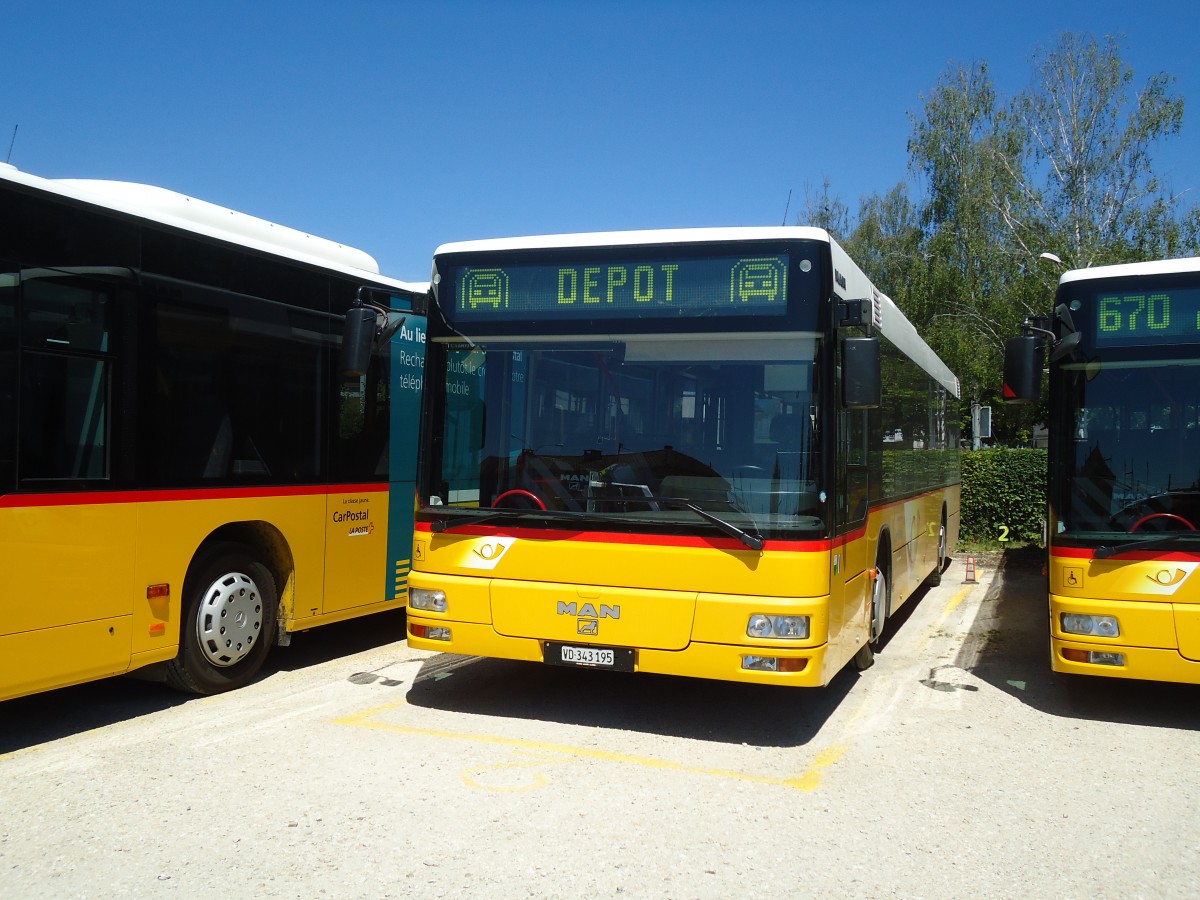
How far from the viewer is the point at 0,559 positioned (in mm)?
5516

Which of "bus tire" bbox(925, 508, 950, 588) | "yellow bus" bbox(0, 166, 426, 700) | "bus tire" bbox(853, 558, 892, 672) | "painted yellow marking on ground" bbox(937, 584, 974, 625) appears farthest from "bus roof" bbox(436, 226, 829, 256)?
"bus tire" bbox(925, 508, 950, 588)

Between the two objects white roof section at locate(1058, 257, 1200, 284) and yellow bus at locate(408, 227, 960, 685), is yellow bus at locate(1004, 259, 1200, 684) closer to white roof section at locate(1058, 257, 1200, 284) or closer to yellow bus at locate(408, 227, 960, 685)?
white roof section at locate(1058, 257, 1200, 284)

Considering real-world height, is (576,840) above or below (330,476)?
below

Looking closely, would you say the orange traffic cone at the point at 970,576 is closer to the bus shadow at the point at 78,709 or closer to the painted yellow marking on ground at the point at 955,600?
the painted yellow marking on ground at the point at 955,600

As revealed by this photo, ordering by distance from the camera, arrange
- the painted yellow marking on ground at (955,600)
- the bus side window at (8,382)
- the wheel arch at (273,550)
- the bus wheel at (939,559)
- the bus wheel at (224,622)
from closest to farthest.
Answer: the bus side window at (8,382) → the bus wheel at (224,622) → the wheel arch at (273,550) → the painted yellow marking on ground at (955,600) → the bus wheel at (939,559)

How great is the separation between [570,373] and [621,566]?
124 cm

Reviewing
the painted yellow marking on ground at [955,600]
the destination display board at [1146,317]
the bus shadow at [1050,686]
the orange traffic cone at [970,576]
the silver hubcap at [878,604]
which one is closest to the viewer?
the destination display board at [1146,317]

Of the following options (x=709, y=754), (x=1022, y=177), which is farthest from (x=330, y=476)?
(x=1022, y=177)

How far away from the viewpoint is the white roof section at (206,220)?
613 cm

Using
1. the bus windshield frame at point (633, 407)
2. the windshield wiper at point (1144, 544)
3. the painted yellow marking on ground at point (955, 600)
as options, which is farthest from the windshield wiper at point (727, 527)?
the painted yellow marking on ground at point (955, 600)

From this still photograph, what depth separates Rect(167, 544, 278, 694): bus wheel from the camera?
7031 mm

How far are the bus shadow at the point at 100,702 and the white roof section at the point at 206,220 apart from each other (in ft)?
9.75

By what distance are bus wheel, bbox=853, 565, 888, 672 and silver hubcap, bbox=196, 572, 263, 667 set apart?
15.0ft

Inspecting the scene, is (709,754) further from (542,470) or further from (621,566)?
(542,470)
